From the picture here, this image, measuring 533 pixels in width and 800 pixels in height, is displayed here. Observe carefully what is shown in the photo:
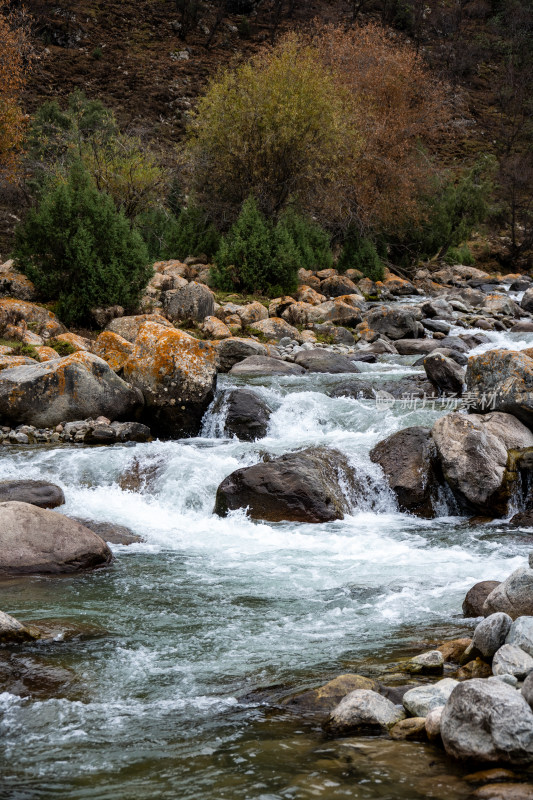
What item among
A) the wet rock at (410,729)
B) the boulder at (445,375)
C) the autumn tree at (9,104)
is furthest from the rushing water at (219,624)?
the autumn tree at (9,104)

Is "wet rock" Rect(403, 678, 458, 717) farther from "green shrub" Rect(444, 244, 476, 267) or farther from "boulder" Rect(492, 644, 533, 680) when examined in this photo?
"green shrub" Rect(444, 244, 476, 267)

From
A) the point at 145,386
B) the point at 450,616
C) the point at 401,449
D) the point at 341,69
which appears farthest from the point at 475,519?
the point at 341,69

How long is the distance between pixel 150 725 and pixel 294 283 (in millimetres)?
20040

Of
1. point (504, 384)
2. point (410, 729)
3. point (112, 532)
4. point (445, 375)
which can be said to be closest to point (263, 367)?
point (445, 375)

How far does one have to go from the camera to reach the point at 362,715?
11.7 ft

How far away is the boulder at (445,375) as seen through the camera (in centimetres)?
1318

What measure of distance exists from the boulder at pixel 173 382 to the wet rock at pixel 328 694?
336 inches

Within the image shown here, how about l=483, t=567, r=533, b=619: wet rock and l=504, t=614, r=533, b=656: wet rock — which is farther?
l=483, t=567, r=533, b=619: wet rock

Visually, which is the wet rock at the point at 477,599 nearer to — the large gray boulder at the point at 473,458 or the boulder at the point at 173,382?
the large gray boulder at the point at 473,458

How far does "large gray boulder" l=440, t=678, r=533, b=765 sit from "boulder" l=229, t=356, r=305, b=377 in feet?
38.5

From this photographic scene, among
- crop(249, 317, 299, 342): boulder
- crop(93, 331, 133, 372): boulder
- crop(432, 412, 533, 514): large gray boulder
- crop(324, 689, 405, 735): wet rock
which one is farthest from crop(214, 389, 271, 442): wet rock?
crop(324, 689, 405, 735): wet rock

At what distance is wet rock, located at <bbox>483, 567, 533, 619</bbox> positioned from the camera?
16.2ft

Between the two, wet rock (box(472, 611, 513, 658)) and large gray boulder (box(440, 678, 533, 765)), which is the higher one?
large gray boulder (box(440, 678, 533, 765))

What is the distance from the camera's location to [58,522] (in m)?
7.20
